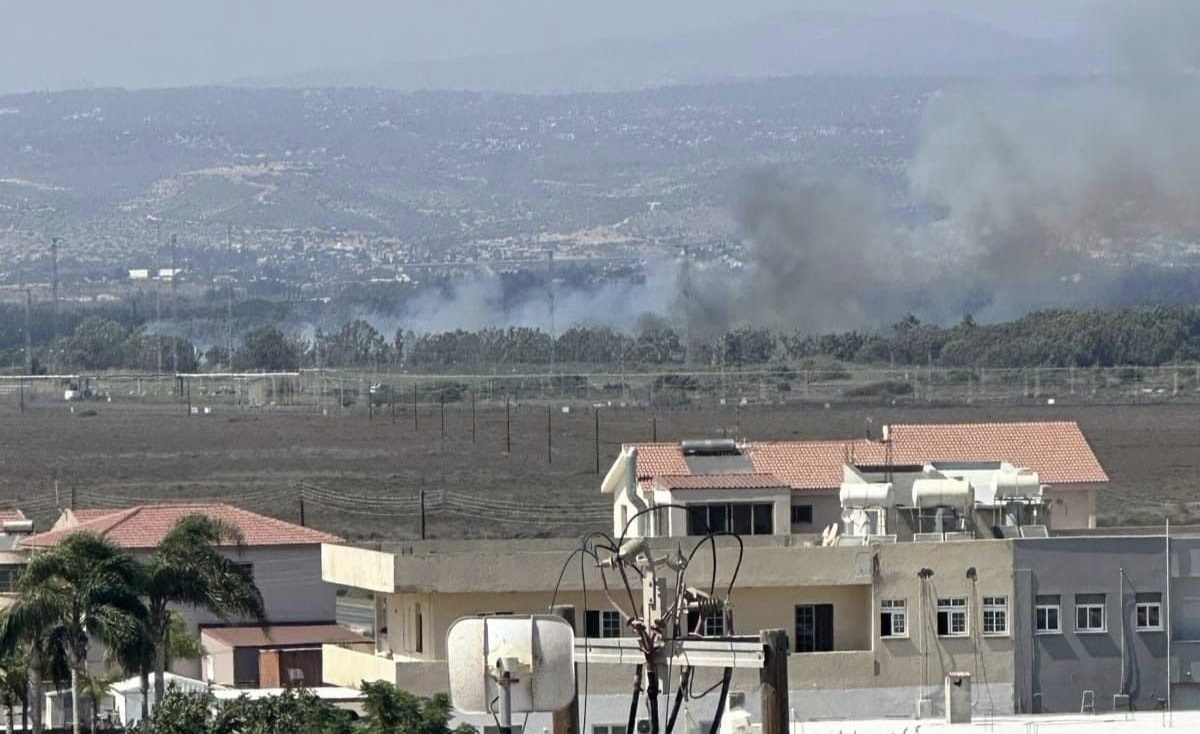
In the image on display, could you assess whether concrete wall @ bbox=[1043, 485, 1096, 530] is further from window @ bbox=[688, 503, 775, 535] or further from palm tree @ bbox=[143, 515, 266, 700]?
palm tree @ bbox=[143, 515, 266, 700]

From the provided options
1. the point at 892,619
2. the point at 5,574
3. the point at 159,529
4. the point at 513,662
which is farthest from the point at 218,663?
the point at 513,662

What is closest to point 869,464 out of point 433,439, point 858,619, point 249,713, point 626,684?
point 858,619

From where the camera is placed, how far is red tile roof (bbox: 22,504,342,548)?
4250 cm

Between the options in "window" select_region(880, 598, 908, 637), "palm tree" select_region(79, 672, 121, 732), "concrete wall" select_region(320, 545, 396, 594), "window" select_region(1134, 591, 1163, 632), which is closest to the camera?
"palm tree" select_region(79, 672, 121, 732)

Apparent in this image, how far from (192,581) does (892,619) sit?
810 centimetres

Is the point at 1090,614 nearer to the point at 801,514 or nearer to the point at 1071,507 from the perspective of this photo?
the point at 801,514

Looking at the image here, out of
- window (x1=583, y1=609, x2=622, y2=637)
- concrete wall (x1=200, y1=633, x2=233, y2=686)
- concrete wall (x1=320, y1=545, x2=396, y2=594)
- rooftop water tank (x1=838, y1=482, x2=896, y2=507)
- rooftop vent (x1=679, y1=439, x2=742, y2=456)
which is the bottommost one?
concrete wall (x1=200, y1=633, x2=233, y2=686)

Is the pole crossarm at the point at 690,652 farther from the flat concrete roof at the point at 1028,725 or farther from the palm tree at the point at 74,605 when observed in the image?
the palm tree at the point at 74,605

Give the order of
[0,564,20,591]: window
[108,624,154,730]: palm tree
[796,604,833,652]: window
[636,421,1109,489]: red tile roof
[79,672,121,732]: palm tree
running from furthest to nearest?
[0,564,20,591]: window → [636,421,1109,489]: red tile roof → [796,604,833,652]: window → [79,672,121,732]: palm tree → [108,624,154,730]: palm tree

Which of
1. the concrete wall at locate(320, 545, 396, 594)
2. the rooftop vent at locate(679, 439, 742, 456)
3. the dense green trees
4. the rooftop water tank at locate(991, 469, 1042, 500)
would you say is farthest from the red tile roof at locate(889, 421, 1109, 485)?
the dense green trees

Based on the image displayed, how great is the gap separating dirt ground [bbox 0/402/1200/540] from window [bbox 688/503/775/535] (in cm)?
2310

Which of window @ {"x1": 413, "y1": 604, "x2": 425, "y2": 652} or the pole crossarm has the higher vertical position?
the pole crossarm

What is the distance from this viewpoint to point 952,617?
115ft

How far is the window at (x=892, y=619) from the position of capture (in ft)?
114
